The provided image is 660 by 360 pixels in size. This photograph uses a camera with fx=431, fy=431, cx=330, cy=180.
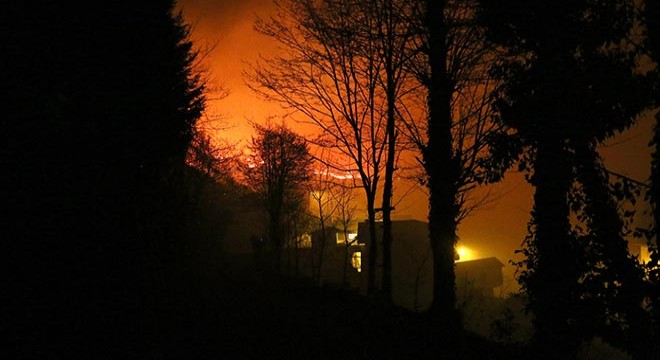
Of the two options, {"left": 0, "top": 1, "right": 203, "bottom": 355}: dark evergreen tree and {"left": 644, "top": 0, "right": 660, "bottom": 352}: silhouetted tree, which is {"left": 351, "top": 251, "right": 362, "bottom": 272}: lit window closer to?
{"left": 0, "top": 1, "right": 203, "bottom": 355}: dark evergreen tree

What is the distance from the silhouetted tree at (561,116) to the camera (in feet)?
22.9

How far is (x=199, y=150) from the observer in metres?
29.2

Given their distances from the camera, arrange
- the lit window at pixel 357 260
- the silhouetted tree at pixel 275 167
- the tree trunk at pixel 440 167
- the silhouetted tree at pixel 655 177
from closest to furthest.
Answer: the silhouetted tree at pixel 655 177
the tree trunk at pixel 440 167
the silhouetted tree at pixel 275 167
the lit window at pixel 357 260

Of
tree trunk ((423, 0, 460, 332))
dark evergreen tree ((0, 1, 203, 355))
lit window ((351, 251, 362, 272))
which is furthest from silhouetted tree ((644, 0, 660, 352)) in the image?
lit window ((351, 251, 362, 272))

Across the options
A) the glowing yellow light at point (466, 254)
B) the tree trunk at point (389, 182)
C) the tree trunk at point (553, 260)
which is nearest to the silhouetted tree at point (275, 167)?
the tree trunk at point (389, 182)

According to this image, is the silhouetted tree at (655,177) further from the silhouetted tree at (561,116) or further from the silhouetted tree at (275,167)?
the silhouetted tree at (275,167)

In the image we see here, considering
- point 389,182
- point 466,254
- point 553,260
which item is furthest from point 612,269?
point 466,254

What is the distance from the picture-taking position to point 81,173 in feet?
24.8

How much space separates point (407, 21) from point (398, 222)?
42.0 m

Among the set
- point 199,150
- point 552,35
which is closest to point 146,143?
point 552,35

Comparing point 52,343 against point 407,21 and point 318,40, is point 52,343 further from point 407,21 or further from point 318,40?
point 318,40

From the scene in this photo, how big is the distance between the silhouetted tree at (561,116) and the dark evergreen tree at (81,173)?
23.5ft

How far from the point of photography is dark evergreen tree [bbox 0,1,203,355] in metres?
6.39

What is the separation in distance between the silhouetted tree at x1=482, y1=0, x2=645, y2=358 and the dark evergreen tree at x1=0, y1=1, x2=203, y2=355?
7.15m
